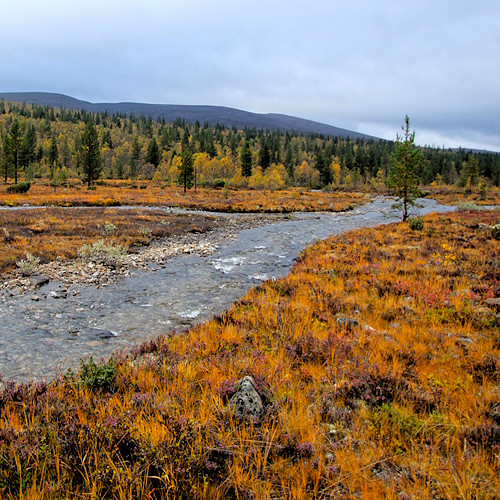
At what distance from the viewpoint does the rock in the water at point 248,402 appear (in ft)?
11.6

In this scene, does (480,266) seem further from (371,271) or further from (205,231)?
(205,231)

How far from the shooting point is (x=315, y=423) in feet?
11.7

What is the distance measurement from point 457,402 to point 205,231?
21118 mm

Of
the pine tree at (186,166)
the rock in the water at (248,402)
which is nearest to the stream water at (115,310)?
the rock in the water at (248,402)

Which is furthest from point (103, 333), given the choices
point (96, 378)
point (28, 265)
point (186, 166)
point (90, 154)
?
point (90, 154)

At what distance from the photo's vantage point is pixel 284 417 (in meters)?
3.52

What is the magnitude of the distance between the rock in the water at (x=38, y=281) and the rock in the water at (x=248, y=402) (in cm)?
968

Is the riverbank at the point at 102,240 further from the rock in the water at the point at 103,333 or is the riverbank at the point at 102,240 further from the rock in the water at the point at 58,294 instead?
the rock in the water at the point at 103,333

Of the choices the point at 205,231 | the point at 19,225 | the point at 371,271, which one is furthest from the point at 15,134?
the point at 371,271

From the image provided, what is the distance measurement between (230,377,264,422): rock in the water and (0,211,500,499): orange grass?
11 centimetres

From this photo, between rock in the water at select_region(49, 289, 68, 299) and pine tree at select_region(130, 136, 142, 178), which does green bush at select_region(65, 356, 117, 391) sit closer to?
rock in the water at select_region(49, 289, 68, 299)

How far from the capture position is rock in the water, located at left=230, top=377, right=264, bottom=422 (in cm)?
353

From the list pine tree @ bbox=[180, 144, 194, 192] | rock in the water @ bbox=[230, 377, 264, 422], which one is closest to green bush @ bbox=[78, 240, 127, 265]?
rock in the water @ bbox=[230, 377, 264, 422]

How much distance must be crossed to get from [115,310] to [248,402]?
6.37m
